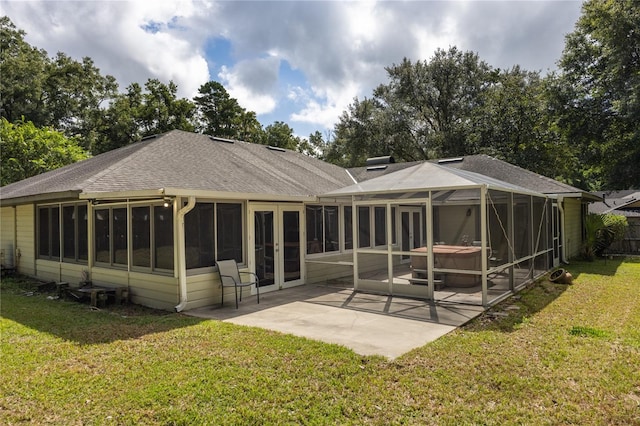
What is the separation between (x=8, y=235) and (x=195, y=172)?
7705mm

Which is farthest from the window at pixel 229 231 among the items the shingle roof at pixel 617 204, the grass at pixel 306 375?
the shingle roof at pixel 617 204

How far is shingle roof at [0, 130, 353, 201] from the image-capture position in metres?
7.59

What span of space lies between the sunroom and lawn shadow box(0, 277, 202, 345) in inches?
154

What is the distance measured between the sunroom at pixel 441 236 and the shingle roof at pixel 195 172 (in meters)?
1.84

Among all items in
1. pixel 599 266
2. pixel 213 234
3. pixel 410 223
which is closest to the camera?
pixel 213 234

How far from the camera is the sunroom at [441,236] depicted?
24.9 feet

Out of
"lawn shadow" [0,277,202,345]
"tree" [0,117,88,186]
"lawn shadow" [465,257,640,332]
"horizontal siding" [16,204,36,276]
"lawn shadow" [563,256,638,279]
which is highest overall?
"tree" [0,117,88,186]

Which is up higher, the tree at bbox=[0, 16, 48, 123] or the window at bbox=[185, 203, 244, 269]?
the tree at bbox=[0, 16, 48, 123]

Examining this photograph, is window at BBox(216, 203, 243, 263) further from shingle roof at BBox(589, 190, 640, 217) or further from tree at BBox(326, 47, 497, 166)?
tree at BBox(326, 47, 497, 166)

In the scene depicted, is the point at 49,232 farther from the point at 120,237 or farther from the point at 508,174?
the point at 508,174

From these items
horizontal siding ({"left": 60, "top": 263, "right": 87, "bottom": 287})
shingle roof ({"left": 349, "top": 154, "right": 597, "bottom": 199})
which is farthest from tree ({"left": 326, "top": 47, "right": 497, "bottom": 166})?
horizontal siding ({"left": 60, "top": 263, "right": 87, "bottom": 287})

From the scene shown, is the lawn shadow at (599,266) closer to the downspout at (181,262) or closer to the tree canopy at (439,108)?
the tree canopy at (439,108)

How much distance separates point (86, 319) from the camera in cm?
663

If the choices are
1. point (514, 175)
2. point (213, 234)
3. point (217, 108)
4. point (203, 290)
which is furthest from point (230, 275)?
point (217, 108)
